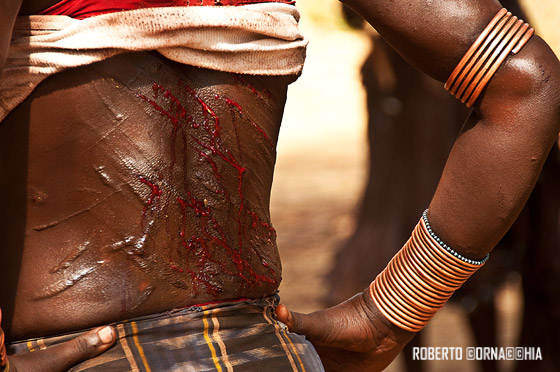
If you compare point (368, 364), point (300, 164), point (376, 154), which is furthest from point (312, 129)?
point (368, 364)

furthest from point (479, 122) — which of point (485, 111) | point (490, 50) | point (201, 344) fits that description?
point (201, 344)

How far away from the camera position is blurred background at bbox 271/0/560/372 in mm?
4492

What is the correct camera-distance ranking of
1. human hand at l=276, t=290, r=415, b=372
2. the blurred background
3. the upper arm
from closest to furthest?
the upper arm, human hand at l=276, t=290, r=415, b=372, the blurred background

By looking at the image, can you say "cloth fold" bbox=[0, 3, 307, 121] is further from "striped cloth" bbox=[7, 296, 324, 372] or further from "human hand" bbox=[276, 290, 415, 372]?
"human hand" bbox=[276, 290, 415, 372]

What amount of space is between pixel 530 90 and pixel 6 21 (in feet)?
2.52

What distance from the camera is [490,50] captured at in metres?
1.32

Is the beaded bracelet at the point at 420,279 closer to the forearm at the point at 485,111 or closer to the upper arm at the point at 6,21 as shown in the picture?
the forearm at the point at 485,111

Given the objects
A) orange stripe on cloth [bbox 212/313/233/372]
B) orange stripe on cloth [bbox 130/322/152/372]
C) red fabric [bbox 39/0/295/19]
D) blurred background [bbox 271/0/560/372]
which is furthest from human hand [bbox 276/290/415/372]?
blurred background [bbox 271/0/560/372]

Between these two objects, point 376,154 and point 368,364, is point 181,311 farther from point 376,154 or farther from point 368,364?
point 376,154

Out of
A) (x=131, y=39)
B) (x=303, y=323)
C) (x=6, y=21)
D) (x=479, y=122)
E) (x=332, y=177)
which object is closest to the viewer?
(x=6, y=21)

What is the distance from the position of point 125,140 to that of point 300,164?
9052 mm

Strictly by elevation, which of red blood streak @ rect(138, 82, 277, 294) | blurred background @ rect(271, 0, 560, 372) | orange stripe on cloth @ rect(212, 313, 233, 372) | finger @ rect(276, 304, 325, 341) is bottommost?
blurred background @ rect(271, 0, 560, 372)

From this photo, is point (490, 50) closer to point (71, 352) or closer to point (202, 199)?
point (202, 199)

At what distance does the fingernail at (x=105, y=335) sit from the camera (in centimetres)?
120
